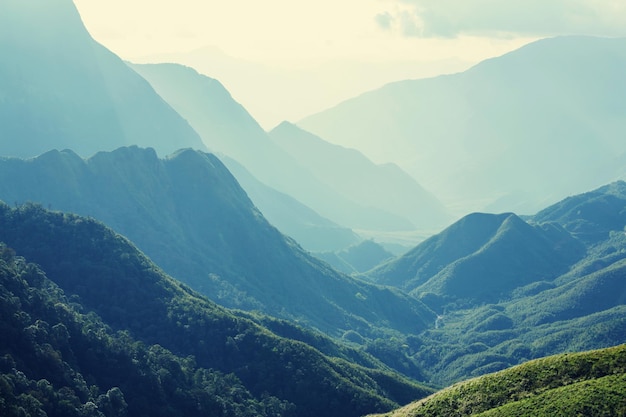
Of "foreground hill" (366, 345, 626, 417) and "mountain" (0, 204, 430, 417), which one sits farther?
"mountain" (0, 204, 430, 417)

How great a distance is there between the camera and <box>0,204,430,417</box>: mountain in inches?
5305

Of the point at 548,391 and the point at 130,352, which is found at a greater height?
the point at 130,352

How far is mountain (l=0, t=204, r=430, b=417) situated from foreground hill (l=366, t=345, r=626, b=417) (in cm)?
4566

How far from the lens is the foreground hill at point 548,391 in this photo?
102188 millimetres

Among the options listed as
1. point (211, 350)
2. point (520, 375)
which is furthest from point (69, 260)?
point (520, 375)

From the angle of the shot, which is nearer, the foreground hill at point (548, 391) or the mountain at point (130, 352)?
the foreground hill at point (548, 391)

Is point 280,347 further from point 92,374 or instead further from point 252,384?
point 92,374

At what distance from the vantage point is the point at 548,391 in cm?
11169

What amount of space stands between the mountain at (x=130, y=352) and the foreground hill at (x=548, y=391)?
4566 centimetres

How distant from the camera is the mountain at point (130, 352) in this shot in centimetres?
13475

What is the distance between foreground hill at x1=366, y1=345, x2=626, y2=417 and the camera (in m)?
102

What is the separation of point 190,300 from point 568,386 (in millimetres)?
110791

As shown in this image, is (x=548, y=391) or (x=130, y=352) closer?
(x=548, y=391)

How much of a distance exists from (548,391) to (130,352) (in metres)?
85.1
